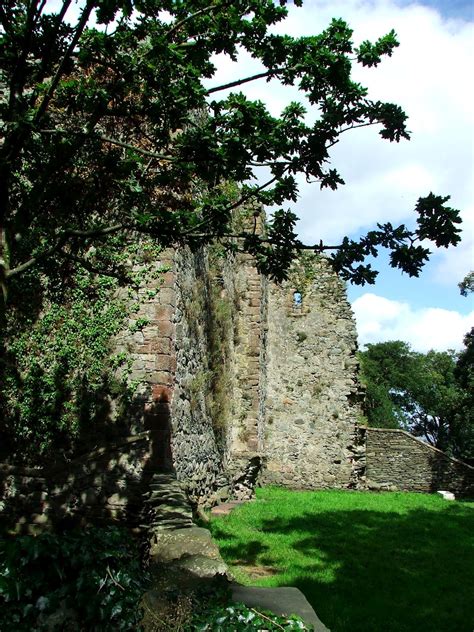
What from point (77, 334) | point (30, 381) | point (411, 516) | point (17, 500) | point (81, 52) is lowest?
point (411, 516)

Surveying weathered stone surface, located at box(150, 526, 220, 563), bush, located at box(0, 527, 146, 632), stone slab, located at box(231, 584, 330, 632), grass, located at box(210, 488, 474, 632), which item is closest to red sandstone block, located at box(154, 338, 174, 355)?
grass, located at box(210, 488, 474, 632)

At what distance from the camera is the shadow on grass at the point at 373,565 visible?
18.7 ft

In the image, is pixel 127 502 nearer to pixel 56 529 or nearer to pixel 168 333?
pixel 56 529

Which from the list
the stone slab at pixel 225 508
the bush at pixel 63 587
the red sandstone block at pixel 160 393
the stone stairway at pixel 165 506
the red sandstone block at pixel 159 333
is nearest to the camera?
the bush at pixel 63 587

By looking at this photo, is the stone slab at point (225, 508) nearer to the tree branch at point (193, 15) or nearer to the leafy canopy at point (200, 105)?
the leafy canopy at point (200, 105)

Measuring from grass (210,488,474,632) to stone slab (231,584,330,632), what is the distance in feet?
6.94

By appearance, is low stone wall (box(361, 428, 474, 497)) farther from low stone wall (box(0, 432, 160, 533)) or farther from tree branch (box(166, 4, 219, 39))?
tree branch (box(166, 4, 219, 39))

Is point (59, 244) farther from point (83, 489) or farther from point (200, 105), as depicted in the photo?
point (83, 489)

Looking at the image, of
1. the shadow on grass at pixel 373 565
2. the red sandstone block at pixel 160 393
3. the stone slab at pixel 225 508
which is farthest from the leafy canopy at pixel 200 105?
the stone slab at pixel 225 508

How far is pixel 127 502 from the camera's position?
24.3 ft

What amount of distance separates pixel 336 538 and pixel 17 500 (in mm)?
5215

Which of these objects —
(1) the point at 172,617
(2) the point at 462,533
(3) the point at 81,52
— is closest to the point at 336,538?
(2) the point at 462,533

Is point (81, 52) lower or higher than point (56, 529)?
higher

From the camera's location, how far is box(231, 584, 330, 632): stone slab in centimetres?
314
